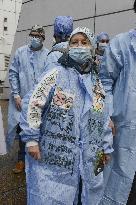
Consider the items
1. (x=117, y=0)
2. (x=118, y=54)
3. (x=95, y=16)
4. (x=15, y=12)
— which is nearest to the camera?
(x=118, y=54)

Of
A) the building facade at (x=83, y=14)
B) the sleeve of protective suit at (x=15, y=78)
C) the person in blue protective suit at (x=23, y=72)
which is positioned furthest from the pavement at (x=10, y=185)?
the building facade at (x=83, y=14)

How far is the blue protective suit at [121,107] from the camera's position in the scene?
10.6 feet

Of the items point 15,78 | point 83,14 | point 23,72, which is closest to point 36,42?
point 23,72

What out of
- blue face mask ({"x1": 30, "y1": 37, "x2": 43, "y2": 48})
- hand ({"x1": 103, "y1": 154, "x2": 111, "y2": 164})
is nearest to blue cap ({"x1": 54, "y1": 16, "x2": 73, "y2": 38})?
blue face mask ({"x1": 30, "y1": 37, "x2": 43, "y2": 48})

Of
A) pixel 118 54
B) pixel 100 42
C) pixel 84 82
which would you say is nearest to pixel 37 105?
pixel 84 82

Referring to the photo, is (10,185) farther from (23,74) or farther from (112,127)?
(112,127)

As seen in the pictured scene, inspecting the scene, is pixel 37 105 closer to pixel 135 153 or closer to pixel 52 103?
pixel 52 103

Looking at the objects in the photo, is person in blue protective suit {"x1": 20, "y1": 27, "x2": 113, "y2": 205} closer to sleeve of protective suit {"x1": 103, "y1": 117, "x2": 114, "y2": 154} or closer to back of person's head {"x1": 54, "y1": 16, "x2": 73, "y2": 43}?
sleeve of protective suit {"x1": 103, "y1": 117, "x2": 114, "y2": 154}

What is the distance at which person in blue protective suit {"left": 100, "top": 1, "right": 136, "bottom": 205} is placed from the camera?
323cm

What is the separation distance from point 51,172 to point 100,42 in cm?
385

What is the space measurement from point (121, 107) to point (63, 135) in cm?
59

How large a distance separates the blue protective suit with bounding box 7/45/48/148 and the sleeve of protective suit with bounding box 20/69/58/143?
8.04 ft

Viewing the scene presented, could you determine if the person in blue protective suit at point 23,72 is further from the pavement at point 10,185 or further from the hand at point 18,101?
the pavement at point 10,185

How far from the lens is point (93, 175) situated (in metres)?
3.02
